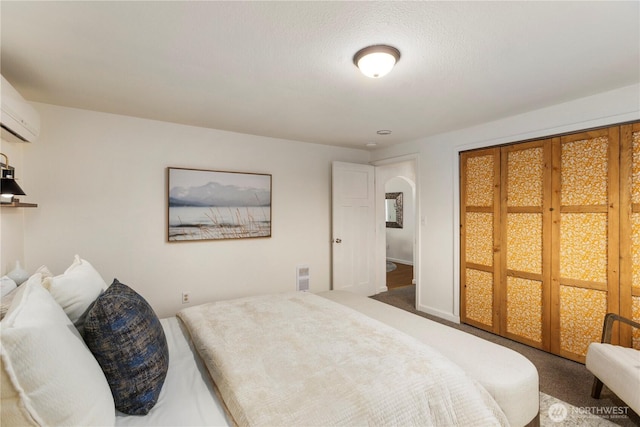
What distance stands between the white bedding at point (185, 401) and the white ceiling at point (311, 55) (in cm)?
180

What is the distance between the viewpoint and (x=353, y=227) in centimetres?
463

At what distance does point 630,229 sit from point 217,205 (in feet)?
13.0

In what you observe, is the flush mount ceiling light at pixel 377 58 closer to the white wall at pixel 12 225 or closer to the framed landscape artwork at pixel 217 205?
the framed landscape artwork at pixel 217 205

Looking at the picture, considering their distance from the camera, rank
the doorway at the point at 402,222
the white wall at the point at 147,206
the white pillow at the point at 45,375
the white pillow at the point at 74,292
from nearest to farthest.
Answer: the white pillow at the point at 45,375
the white pillow at the point at 74,292
the white wall at the point at 147,206
the doorway at the point at 402,222

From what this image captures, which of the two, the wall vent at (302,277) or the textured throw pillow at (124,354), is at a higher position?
the textured throw pillow at (124,354)

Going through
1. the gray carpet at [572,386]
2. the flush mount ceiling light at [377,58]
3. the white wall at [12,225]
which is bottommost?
the gray carpet at [572,386]

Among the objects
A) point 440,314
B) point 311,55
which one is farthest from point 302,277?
point 311,55

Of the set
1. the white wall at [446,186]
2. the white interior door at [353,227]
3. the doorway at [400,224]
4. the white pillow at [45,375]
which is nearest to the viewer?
the white pillow at [45,375]

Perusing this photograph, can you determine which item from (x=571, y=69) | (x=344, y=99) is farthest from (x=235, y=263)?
(x=571, y=69)

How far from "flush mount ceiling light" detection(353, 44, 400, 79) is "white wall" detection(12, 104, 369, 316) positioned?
233cm

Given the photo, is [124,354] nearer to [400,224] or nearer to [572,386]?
[572,386]

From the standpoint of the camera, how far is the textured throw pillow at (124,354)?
1.15 metres

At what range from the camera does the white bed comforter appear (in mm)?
1151

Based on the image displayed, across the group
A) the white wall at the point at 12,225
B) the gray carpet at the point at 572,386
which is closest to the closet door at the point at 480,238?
the gray carpet at the point at 572,386
